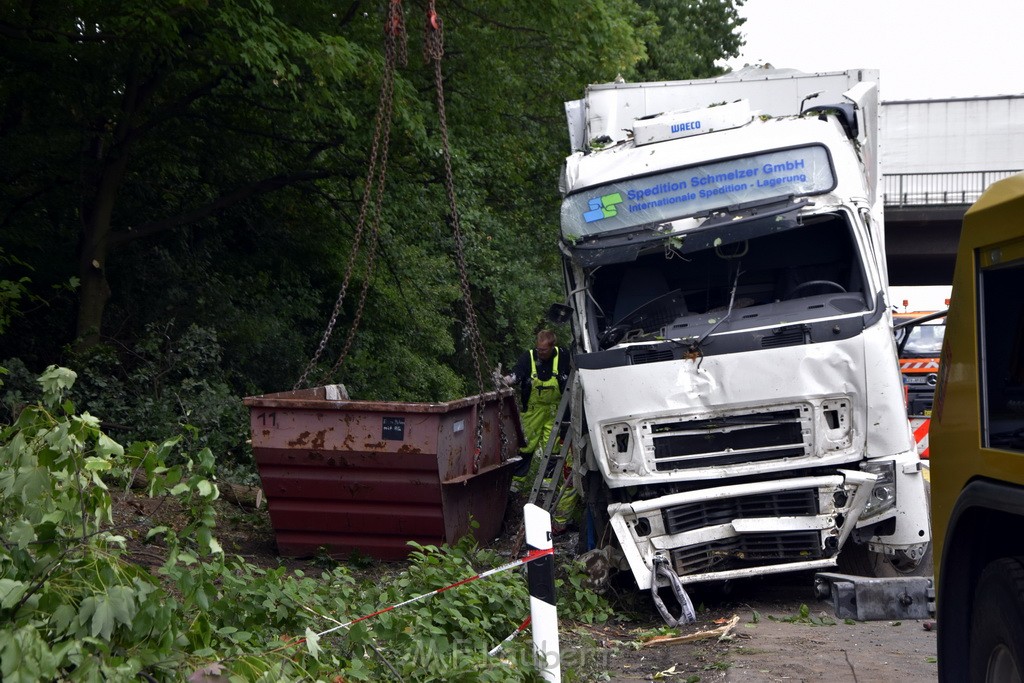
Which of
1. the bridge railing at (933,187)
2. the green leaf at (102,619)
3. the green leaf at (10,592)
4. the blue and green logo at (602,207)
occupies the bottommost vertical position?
the green leaf at (102,619)

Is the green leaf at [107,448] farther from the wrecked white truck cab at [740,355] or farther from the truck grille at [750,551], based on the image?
the truck grille at [750,551]

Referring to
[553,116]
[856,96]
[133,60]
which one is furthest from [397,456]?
[553,116]

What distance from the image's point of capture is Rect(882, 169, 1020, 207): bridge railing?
2738cm

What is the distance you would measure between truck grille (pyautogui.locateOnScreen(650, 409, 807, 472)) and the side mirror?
1.04 meters

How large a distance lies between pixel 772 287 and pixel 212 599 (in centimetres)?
494

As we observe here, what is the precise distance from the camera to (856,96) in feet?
27.4

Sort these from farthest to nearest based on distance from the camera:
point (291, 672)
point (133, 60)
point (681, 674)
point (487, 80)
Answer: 1. point (487, 80)
2. point (133, 60)
3. point (681, 674)
4. point (291, 672)

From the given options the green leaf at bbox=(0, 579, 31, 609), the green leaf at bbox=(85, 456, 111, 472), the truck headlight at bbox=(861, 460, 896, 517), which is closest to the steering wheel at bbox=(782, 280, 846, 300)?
the truck headlight at bbox=(861, 460, 896, 517)

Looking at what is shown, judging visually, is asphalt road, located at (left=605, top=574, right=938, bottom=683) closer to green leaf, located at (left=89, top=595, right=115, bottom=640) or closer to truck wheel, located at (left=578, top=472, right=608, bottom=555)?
truck wheel, located at (left=578, top=472, right=608, bottom=555)

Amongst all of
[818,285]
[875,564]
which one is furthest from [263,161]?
[875,564]

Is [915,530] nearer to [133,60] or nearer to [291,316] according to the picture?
[133,60]

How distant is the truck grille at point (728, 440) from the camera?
714cm

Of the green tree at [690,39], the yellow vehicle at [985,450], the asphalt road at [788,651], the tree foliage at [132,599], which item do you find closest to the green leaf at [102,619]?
the tree foliage at [132,599]

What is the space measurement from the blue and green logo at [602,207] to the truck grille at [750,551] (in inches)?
91.3
